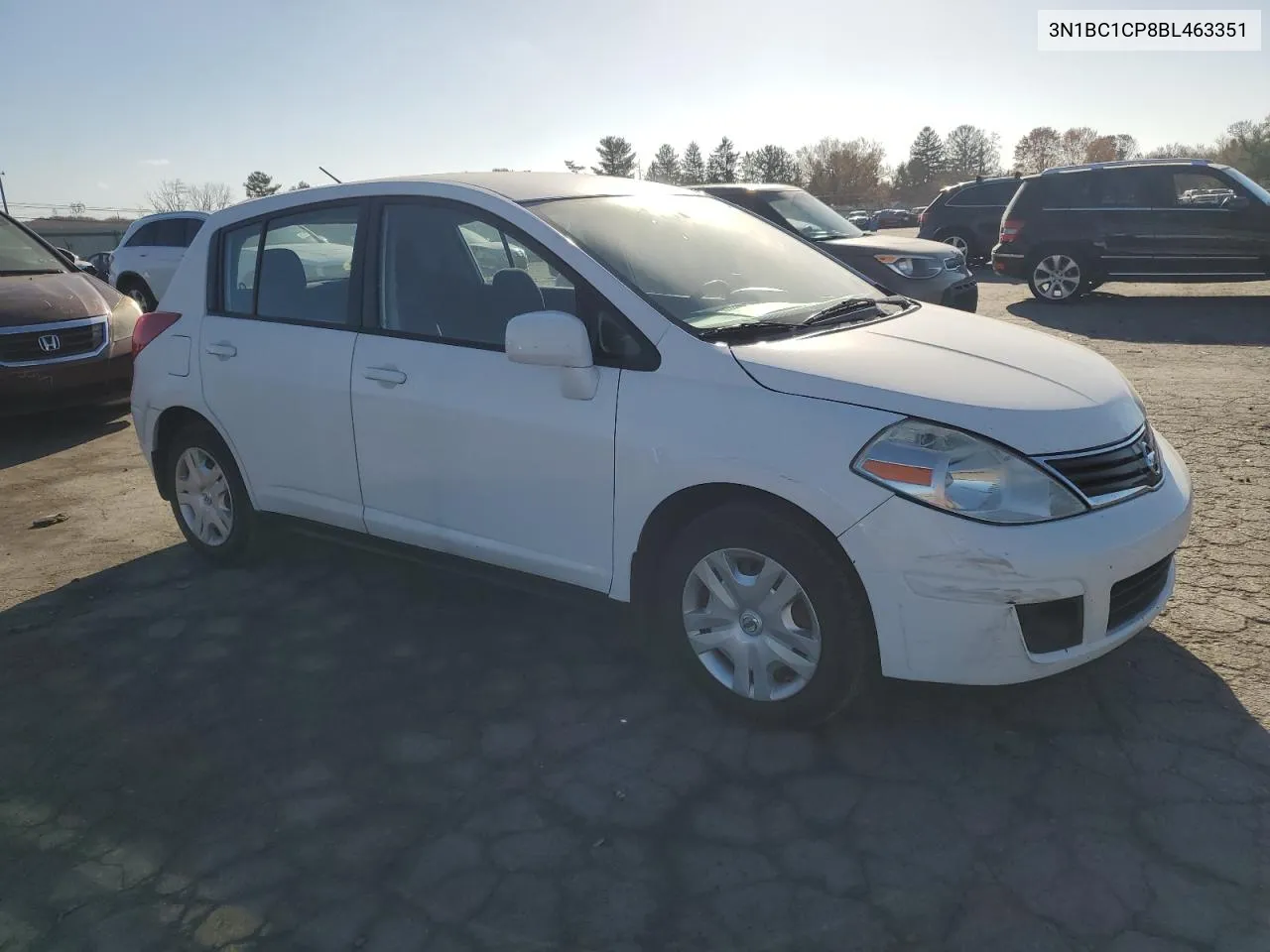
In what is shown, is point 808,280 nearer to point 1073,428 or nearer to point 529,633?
point 1073,428

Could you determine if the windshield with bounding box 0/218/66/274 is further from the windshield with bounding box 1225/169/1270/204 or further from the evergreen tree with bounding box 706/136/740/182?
the evergreen tree with bounding box 706/136/740/182

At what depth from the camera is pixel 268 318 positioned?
448cm

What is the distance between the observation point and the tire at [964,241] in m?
18.7

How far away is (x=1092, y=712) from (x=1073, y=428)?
3.18ft

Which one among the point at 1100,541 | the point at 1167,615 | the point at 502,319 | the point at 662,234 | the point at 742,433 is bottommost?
the point at 1167,615

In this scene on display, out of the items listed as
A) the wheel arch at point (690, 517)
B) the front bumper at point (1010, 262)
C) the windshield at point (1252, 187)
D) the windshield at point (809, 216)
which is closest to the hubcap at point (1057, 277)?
the front bumper at point (1010, 262)

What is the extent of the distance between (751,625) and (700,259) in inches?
57.9

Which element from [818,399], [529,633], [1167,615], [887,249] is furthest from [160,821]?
[887,249]

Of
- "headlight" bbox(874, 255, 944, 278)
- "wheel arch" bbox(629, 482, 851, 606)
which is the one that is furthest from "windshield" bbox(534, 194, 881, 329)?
"headlight" bbox(874, 255, 944, 278)

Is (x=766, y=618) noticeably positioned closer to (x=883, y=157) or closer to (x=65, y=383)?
(x=65, y=383)

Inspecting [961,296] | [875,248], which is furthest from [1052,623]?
[961,296]

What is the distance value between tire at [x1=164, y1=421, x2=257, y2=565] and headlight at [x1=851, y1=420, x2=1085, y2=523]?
313 centimetres

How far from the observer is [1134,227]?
1291cm

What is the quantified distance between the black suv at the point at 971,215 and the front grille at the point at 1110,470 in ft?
52.0
